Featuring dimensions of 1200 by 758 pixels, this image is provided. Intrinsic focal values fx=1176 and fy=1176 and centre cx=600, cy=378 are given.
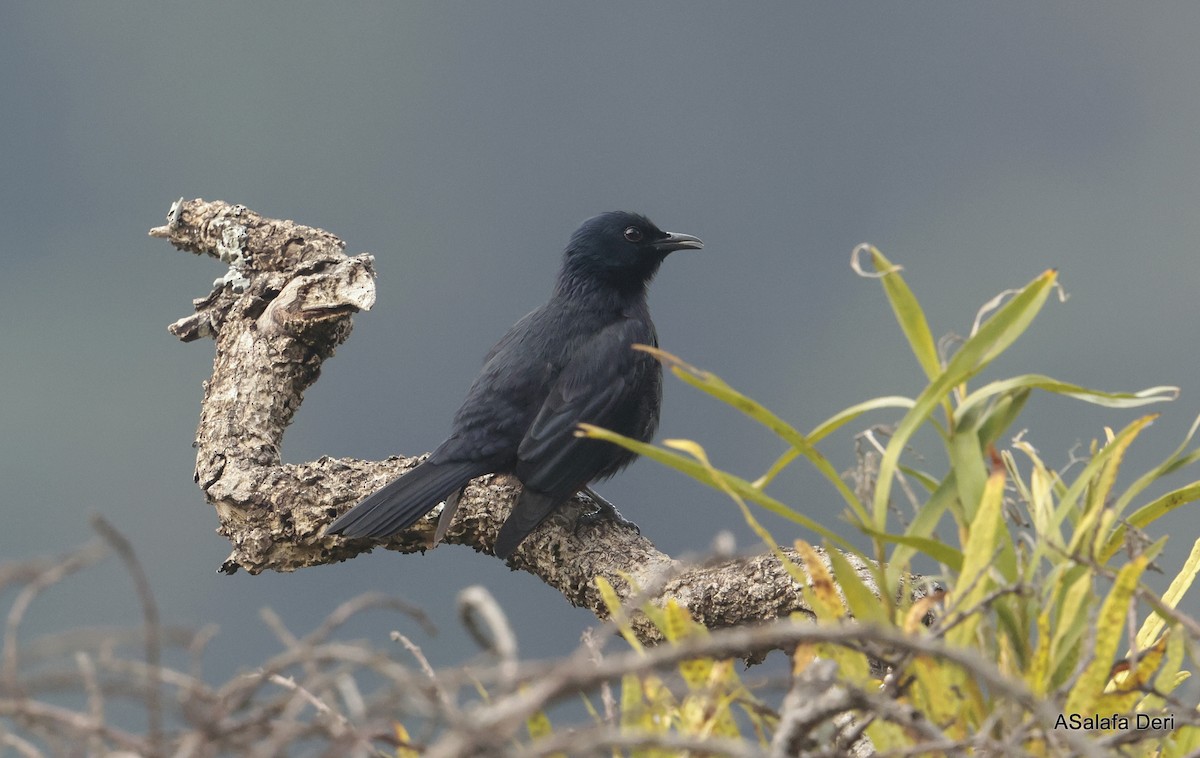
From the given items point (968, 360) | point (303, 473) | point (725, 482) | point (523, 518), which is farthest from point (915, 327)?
point (303, 473)

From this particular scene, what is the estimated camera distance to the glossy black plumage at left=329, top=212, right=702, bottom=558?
4289mm

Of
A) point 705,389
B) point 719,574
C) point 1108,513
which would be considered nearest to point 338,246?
point 719,574

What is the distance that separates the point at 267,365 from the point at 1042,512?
3550mm

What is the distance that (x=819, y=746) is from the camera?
1653mm

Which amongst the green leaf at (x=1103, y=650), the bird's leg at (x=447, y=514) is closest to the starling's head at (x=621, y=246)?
the bird's leg at (x=447, y=514)

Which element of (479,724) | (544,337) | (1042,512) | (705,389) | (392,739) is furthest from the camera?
(544,337)

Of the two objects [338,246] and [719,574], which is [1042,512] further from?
[338,246]

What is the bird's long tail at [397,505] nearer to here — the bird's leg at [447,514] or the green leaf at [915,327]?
the bird's leg at [447,514]

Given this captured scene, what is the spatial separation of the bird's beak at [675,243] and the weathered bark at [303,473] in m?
1.33

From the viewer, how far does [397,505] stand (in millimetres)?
4242

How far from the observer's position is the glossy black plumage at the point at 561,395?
4289 millimetres

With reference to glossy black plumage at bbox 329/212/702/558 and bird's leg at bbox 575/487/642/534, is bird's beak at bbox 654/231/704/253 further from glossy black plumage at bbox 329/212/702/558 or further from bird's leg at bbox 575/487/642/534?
bird's leg at bbox 575/487/642/534

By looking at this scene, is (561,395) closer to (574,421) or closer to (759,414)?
(574,421)

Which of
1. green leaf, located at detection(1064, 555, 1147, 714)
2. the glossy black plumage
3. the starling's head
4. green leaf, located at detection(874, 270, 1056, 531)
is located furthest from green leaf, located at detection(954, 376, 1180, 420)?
the starling's head
